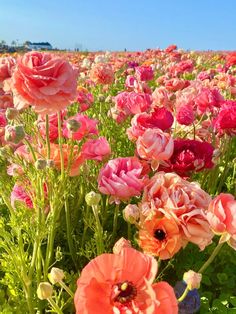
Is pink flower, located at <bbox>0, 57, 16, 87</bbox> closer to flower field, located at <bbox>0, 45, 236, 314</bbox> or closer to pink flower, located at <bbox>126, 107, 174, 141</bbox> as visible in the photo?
flower field, located at <bbox>0, 45, 236, 314</bbox>

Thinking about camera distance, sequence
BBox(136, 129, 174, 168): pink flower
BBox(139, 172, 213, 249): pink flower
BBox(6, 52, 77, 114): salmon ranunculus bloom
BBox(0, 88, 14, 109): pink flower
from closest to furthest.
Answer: BBox(139, 172, 213, 249): pink flower
BBox(6, 52, 77, 114): salmon ranunculus bloom
BBox(136, 129, 174, 168): pink flower
BBox(0, 88, 14, 109): pink flower

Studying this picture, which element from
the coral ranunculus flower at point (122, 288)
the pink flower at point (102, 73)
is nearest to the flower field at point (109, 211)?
the coral ranunculus flower at point (122, 288)

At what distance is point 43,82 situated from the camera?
1.31m

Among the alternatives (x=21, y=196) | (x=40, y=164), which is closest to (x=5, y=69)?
(x=21, y=196)

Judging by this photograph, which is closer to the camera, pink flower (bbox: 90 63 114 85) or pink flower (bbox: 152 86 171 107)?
pink flower (bbox: 152 86 171 107)

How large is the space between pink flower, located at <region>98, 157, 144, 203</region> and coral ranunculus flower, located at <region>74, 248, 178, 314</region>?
1.40 feet

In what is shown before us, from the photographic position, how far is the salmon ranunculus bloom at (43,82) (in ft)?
4.30

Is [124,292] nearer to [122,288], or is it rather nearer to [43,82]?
[122,288]

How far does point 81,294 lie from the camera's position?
89cm

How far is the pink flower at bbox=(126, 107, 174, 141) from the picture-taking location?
1750mm

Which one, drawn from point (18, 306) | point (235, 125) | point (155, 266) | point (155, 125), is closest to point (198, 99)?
point (235, 125)

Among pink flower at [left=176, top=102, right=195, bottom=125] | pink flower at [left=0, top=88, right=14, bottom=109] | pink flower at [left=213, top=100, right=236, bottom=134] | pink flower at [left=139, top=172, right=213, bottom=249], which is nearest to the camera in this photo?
pink flower at [left=139, top=172, right=213, bottom=249]

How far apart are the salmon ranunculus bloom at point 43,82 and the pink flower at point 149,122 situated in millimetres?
437

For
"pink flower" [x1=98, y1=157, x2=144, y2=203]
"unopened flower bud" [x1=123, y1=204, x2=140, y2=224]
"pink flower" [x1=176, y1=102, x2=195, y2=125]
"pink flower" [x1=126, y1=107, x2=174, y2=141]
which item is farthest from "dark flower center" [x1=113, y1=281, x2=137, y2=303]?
"pink flower" [x1=176, y1=102, x2=195, y2=125]
